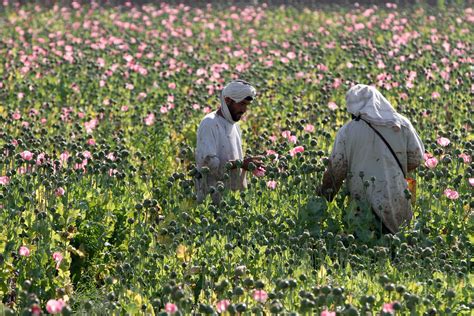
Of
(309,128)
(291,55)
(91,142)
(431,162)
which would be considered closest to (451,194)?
(431,162)

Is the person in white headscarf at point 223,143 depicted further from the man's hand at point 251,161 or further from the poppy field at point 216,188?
the poppy field at point 216,188

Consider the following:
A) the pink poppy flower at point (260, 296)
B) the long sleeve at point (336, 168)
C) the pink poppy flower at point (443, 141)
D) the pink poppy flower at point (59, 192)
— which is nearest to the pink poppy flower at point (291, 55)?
the pink poppy flower at point (443, 141)

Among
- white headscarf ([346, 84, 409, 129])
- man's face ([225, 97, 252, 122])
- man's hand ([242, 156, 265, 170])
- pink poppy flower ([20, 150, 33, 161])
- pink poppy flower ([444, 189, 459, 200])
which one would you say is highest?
white headscarf ([346, 84, 409, 129])

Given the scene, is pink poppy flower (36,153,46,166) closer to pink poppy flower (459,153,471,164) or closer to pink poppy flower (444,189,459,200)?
pink poppy flower (444,189,459,200)

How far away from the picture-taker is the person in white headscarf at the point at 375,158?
809cm

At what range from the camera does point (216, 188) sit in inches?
337

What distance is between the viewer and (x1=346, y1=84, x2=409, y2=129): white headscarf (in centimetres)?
805

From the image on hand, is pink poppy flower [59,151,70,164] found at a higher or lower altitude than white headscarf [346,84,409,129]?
lower

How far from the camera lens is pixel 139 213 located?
8242 millimetres

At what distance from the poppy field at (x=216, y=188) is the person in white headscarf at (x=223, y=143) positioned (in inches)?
5.2

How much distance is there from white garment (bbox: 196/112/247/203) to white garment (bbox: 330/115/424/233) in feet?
2.95

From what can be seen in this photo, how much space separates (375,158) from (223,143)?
4.01 ft

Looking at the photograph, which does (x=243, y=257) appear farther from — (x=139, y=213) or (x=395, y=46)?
(x=395, y=46)

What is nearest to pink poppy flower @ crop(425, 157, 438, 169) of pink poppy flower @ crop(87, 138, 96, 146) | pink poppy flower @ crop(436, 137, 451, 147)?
pink poppy flower @ crop(436, 137, 451, 147)
